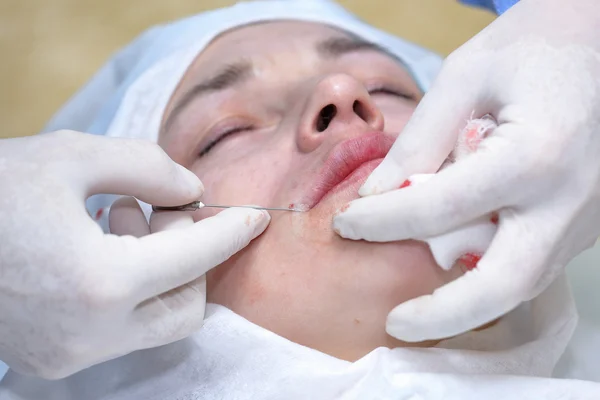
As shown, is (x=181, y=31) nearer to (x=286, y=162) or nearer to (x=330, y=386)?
(x=286, y=162)

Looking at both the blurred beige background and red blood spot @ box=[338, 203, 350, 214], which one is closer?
red blood spot @ box=[338, 203, 350, 214]

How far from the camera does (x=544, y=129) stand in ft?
2.28

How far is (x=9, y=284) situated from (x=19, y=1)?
150 centimetres

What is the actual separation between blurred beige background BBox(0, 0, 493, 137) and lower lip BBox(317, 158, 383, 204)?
1.26 m

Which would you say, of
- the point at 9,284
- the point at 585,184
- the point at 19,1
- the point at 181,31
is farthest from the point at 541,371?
the point at 19,1

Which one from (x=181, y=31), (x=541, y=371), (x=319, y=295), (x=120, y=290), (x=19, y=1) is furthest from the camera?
(x=19, y=1)

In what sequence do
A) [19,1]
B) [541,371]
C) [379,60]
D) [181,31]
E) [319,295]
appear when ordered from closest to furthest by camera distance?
[319,295] → [541,371] → [379,60] → [181,31] → [19,1]

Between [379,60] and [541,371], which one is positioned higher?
[379,60]

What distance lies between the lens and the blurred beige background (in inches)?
71.9

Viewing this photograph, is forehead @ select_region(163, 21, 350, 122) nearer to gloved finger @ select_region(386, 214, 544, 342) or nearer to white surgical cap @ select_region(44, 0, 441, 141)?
white surgical cap @ select_region(44, 0, 441, 141)

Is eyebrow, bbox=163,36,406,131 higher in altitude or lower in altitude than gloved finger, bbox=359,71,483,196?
lower

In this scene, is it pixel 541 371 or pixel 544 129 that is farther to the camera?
pixel 541 371

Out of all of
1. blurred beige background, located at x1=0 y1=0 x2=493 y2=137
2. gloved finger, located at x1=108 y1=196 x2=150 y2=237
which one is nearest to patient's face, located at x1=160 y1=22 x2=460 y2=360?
gloved finger, located at x1=108 y1=196 x2=150 y2=237

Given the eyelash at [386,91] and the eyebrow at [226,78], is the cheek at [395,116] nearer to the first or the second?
the eyelash at [386,91]
